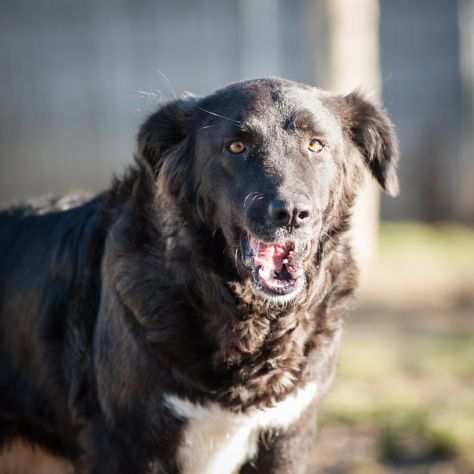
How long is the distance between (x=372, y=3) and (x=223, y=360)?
5508mm

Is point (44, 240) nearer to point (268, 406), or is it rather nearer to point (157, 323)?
point (157, 323)

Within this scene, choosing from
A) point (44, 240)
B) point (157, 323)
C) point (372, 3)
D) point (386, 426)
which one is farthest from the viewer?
point (372, 3)

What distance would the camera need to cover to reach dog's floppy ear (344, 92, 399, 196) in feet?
11.2

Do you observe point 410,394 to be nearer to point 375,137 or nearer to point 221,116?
point 375,137

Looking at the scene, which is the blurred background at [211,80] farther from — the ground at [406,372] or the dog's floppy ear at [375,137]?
the dog's floppy ear at [375,137]

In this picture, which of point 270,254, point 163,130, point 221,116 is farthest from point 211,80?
point 270,254

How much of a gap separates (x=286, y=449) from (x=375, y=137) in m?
1.31

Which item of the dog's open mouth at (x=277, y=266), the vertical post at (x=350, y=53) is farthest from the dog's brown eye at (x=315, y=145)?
the vertical post at (x=350, y=53)

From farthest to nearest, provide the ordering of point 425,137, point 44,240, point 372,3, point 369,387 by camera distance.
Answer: point 425,137 → point 372,3 → point 369,387 → point 44,240

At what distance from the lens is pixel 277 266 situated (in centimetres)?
306

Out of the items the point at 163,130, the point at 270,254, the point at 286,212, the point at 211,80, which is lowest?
the point at 270,254

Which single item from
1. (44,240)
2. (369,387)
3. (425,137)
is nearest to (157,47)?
(425,137)

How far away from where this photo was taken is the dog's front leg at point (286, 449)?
318cm

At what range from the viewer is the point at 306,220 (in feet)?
9.37
